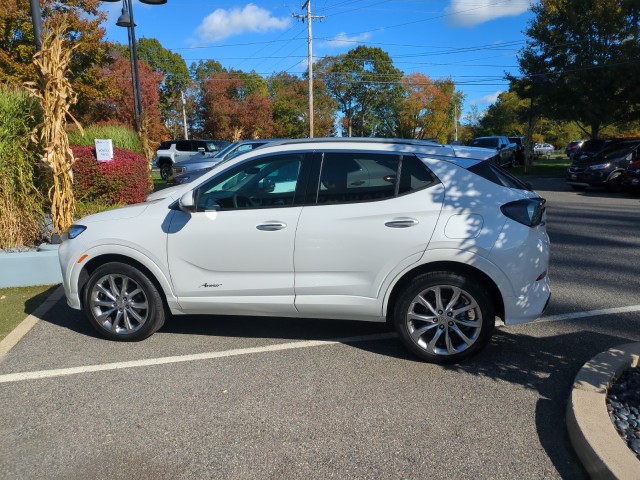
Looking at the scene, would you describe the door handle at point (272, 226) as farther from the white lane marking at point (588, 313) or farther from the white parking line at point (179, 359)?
the white lane marking at point (588, 313)

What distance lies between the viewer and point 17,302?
6012 mm

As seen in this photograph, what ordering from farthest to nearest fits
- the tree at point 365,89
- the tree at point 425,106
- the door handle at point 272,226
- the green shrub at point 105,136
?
1. the tree at point 365,89
2. the tree at point 425,106
3. the green shrub at point 105,136
4. the door handle at point 272,226

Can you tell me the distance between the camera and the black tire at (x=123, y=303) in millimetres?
4574

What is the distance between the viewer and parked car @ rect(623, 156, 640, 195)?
618 inches

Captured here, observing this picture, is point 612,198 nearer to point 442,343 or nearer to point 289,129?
point 442,343

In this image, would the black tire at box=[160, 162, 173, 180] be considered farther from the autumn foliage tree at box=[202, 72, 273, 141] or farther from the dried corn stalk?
the autumn foliage tree at box=[202, 72, 273, 141]

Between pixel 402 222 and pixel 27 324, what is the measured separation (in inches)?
158

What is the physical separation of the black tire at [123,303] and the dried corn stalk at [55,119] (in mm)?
3393

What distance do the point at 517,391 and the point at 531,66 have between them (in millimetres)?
26664

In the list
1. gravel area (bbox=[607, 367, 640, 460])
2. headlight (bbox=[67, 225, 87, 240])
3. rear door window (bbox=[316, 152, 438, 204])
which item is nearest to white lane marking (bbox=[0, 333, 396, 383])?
headlight (bbox=[67, 225, 87, 240])

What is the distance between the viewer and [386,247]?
160 inches

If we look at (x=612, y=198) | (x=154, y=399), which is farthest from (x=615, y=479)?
(x=612, y=198)

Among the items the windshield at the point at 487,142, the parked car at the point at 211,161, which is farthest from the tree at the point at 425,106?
the parked car at the point at 211,161

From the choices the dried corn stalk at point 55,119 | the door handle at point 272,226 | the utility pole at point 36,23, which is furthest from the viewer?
the utility pole at point 36,23
